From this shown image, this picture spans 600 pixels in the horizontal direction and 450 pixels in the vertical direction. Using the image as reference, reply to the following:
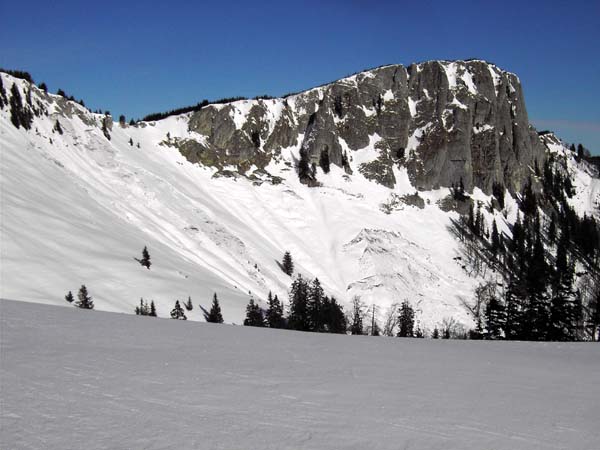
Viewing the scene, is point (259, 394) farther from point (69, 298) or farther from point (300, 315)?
point (300, 315)

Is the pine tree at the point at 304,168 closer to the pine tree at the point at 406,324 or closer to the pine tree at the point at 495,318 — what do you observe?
the pine tree at the point at 406,324

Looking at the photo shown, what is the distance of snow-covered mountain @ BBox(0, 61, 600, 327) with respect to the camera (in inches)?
2141

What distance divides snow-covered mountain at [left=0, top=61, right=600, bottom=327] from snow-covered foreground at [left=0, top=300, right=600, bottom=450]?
31.2m

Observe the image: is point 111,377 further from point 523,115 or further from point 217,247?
point 523,115

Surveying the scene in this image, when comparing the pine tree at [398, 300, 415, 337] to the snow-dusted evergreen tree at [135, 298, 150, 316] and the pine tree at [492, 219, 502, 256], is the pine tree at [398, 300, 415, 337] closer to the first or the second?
the snow-dusted evergreen tree at [135, 298, 150, 316]

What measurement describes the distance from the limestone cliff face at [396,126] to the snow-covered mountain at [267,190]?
0.48 m

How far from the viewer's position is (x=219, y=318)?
49.0 metres

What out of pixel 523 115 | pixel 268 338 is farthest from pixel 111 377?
pixel 523 115

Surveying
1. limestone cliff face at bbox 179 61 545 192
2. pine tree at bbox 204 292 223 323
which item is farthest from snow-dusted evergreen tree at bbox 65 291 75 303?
limestone cliff face at bbox 179 61 545 192

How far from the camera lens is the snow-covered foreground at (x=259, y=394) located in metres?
5.69

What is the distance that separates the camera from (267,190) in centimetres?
11944

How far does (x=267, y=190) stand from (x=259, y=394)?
11267 centimetres

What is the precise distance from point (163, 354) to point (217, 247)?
76763mm

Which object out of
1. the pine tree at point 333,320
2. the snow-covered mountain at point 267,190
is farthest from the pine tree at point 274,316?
the pine tree at point 333,320
